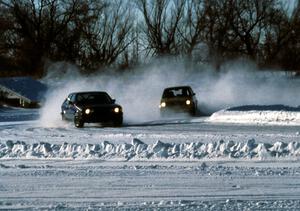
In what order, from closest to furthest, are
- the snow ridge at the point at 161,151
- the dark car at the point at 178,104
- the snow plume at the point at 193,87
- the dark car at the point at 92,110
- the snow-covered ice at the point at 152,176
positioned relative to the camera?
the snow-covered ice at the point at 152,176, the snow ridge at the point at 161,151, the dark car at the point at 92,110, the dark car at the point at 178,104, the snow plume at the point at 193,87

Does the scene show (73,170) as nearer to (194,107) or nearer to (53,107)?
(194,107)

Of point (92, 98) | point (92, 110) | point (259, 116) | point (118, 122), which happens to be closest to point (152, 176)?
point (92, 110)

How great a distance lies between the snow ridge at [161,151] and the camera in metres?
14.5

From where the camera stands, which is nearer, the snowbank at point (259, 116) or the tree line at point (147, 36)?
the snowbank at point (259, 116)

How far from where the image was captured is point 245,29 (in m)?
84.1

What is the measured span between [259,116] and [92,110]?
7639 mm

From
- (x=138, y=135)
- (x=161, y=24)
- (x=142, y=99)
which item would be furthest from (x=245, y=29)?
(x=138, y=135)

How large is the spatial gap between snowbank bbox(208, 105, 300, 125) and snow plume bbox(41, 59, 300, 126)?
448 centimetres

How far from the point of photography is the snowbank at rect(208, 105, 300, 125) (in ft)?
89.1

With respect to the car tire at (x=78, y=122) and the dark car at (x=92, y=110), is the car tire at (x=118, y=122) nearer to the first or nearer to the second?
the dark car at (x=92, y=110)

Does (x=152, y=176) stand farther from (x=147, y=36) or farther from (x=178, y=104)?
(x=147, y=36)

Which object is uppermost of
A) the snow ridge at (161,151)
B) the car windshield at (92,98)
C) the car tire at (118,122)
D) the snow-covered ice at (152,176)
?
the car windshield at (92,98)

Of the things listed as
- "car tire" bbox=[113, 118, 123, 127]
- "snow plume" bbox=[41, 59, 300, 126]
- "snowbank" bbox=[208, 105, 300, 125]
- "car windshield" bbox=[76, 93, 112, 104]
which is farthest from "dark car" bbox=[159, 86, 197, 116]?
"car tire" bbox=[113, 118, 123, 127]

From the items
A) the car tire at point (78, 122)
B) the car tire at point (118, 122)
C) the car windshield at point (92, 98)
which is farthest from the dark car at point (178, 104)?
the car tire at point (78, 122)
